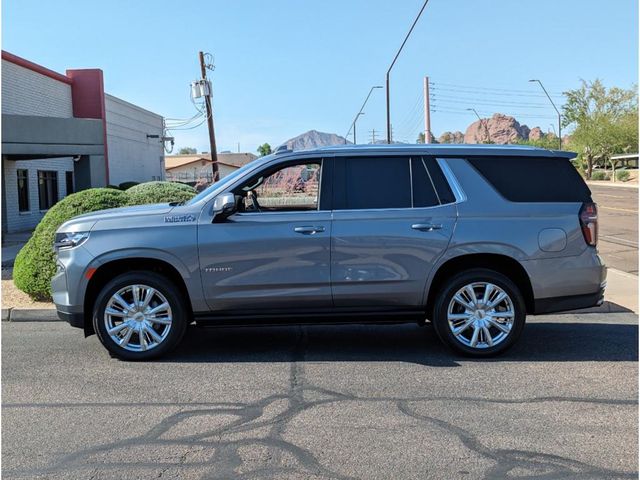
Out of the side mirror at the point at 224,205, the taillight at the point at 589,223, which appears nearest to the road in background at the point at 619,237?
the taillight at the point at 589,223

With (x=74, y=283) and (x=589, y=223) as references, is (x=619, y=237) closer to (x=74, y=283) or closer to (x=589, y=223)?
(x=589, y=223)

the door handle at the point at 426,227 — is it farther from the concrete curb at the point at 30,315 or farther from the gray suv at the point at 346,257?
the concrete curb at the point at 30,315

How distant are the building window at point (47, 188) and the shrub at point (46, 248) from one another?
15.4 m

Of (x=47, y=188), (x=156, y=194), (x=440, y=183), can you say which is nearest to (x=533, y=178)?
(x=440, y=183)

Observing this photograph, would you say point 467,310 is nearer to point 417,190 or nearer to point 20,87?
point 417,190

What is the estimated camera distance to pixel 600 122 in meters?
72.4

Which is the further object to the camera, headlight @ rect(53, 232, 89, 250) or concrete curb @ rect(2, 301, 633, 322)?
concrete curb @ rect(2, 301, 633, 322)

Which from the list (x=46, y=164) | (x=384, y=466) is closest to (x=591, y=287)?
(x=384, y=466)

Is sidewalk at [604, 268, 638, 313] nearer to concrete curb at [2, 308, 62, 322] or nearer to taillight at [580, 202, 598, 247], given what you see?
taillight at [580, 202, 598, 247]

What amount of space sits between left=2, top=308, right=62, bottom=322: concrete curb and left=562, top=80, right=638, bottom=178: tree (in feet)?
238

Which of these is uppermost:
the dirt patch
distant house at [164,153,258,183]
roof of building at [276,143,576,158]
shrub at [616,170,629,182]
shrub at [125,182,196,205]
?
distant house at [164,153,258,183]

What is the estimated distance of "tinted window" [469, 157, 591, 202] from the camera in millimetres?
6242

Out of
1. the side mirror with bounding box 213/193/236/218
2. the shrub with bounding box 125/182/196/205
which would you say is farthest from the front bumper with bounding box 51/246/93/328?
the shrub with bounding box 125/182/196/205

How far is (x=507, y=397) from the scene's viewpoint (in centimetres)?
508
